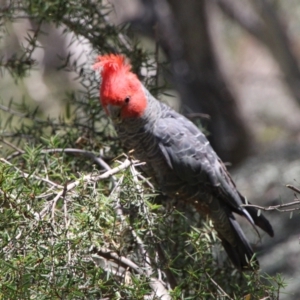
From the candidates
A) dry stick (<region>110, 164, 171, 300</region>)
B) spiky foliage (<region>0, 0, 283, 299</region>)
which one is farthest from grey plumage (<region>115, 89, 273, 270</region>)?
dry stick (<region>110, 164, 171, 300</region>)

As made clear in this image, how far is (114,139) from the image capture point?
2924 mm

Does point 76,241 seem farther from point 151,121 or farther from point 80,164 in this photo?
point 151,121

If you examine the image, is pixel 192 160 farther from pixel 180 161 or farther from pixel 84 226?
pixel 84 226

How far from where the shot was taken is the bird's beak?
2.71m

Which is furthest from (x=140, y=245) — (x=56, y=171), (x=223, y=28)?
(x=223, y=28)

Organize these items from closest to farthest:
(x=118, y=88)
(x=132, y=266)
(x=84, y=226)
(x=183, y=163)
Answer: (x=84, y=226) → (x=132, y=266) → (x=118, y=88) → (x=183, y=163)

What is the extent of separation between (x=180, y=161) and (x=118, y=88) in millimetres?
552

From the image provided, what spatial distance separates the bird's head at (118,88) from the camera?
264 centimetres

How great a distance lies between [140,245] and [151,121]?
1.00 metres

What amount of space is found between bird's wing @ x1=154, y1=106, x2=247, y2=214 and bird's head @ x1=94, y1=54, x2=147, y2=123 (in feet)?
0.83

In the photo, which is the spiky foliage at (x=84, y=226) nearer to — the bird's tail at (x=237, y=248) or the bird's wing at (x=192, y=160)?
the bird's tail at (x=237, y=248)

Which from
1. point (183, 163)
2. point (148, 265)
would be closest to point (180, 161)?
point (183, 163)

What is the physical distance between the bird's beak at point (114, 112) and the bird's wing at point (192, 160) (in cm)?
30

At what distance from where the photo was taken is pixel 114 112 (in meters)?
2.73
